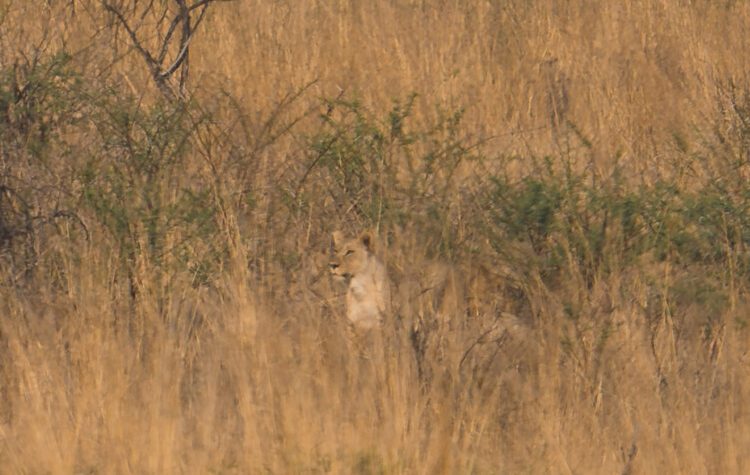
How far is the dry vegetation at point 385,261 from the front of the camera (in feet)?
13.7

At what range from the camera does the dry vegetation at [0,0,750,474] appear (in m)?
4.16

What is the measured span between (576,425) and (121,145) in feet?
8.59

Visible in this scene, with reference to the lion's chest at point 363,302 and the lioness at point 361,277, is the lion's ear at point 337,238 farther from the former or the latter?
the lion's chest at point 363,302

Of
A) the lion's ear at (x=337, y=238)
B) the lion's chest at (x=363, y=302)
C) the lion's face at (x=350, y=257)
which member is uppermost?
the lion's ear at (x=337, y=238)

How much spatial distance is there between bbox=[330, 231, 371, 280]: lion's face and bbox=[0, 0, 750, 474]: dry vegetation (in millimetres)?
125

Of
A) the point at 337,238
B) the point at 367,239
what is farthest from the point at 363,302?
the point at 337,238

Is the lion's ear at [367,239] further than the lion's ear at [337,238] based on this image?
No

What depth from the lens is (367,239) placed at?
536cm

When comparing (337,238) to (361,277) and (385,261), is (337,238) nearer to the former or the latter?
(361,277)

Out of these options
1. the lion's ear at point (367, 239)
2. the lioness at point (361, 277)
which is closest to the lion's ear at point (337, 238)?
the lioness at point (361, 277)

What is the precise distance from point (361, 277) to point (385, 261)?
361 mm

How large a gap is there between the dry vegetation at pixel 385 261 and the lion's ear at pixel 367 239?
116mm

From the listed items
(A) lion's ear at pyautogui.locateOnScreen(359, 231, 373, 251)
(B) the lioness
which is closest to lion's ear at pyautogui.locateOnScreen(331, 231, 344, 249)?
(B) the lioness

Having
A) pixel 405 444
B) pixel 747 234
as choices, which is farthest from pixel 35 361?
pixel 747 234
